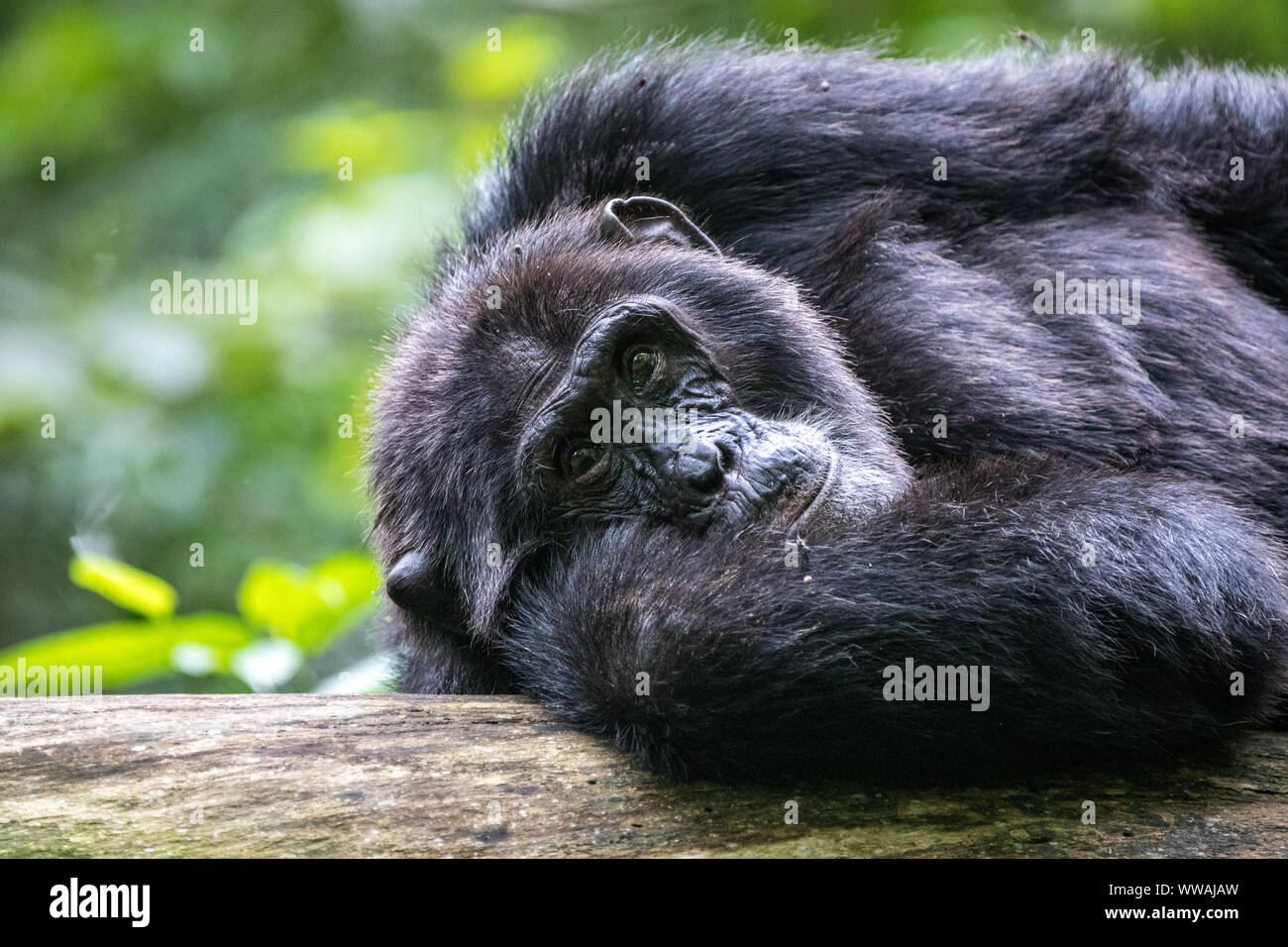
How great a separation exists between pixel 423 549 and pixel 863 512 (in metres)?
1.48

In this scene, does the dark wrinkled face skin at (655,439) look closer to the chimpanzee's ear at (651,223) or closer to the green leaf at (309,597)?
the chimpanzee's ear at (651,223)

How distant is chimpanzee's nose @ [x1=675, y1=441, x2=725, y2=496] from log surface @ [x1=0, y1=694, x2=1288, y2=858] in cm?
81

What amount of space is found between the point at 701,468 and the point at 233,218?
7356mm

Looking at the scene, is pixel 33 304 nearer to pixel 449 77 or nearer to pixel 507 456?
pixel 449 77

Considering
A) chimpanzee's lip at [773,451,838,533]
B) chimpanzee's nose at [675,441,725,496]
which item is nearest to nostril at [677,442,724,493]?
chimpanzee's nose at [675,441,725,496]

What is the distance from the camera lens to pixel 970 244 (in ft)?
14.4

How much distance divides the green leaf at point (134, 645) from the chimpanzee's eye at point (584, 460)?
1673mm

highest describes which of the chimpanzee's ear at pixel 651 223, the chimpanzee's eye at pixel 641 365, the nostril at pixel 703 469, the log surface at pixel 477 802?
the chimpanzee's ear at pixel 651 223

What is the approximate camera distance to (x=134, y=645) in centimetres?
433

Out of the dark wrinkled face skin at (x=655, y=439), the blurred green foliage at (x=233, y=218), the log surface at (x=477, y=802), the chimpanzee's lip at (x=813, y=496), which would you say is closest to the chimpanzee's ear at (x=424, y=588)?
the dark wrinkled face skin at (x=655, y=439)

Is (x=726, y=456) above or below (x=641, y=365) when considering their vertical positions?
below

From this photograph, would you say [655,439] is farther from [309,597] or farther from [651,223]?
[309,597]

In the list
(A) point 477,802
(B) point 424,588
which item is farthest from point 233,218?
(A) point 477,802

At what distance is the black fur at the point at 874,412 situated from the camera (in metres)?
2.89
